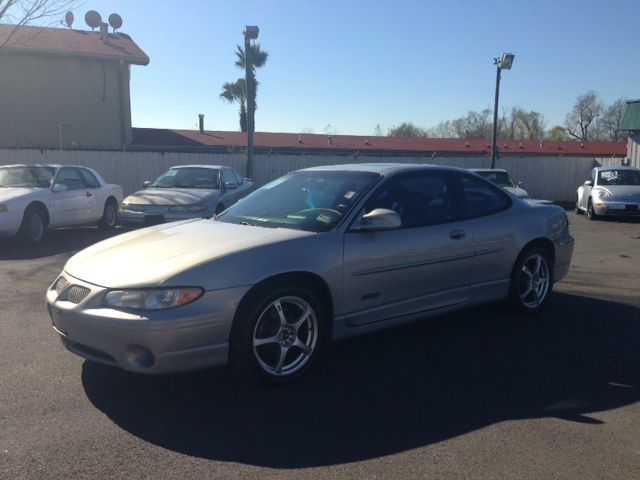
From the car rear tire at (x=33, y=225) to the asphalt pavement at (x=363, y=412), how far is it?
5.35m

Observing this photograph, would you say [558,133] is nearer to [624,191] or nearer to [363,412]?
[624,191]

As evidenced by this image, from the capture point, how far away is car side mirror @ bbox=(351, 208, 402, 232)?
4.54m

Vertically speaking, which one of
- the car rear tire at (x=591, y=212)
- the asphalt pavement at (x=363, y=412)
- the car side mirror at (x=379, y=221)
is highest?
the car side mirror at (x=379, y=221)

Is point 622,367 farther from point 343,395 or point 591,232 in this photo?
point 591,232

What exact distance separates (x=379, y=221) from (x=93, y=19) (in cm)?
2703

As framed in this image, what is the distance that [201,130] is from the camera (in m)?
34.2

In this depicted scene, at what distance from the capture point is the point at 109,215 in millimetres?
13648

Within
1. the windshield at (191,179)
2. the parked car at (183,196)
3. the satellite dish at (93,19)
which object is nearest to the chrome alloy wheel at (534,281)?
the parked car at (183,196)

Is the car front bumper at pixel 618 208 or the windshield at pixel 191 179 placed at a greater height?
the windshield at pixel 191 179

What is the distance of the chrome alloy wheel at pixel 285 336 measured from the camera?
416 centimetres

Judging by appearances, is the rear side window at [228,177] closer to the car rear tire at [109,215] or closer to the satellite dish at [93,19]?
the car rear tire at [109,215]

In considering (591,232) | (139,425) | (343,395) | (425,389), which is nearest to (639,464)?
(425,389)

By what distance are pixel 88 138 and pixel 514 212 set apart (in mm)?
22547

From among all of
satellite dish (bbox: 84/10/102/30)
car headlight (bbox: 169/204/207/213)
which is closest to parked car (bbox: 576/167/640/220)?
car headlight (bbox: 169/204/207/213)
